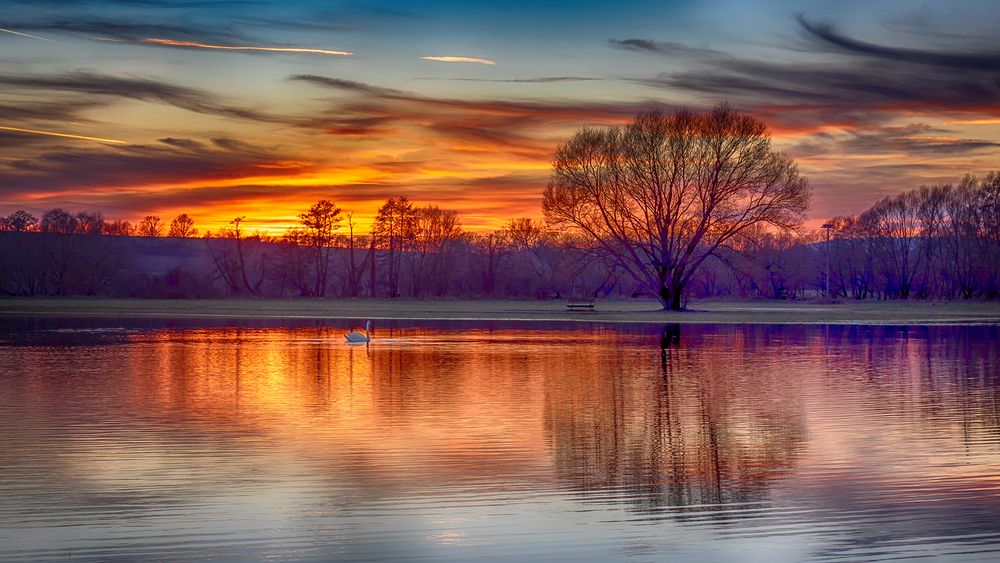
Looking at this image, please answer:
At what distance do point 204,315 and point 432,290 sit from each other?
42.7 meters

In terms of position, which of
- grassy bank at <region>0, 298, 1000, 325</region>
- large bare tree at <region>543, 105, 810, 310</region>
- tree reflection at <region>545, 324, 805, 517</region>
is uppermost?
large bare tree at <region>543, 105, 810, 310</region>

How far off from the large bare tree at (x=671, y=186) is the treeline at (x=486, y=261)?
921 inches

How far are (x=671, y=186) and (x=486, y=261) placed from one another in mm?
47818

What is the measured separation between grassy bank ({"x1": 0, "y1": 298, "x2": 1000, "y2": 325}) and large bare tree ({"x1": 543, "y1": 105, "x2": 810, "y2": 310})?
4.71 meters

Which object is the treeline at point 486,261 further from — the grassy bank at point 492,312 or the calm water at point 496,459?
the calm water at point 496,459

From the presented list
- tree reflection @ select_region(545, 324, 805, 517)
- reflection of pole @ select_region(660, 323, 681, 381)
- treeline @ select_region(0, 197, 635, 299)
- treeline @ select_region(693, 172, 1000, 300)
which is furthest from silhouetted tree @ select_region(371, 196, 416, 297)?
tree reflection @ select_region(545, 324, 805, 517)

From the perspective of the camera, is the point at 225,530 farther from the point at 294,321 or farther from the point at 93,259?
the point at 93,259

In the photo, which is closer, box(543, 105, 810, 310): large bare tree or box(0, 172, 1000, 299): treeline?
box(543, 105, 810, 310): large bare tree

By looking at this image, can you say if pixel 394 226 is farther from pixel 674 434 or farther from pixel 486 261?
pixel 674 434

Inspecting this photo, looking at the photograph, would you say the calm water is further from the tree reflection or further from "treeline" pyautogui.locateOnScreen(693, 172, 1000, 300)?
"treeline" pyautogui.locateOnScreen(693, 172, 1000, 300)

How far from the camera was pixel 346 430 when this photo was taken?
16.0 metres

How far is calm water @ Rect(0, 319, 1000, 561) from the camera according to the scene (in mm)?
9273

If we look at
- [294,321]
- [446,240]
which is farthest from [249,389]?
[446,240]

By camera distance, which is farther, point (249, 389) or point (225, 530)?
point (249, 389)
